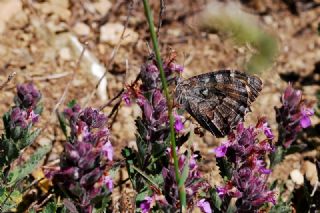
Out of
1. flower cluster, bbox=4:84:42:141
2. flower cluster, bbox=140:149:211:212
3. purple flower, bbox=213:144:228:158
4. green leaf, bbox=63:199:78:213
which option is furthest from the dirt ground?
green leaf, bbox=63:199:78:213

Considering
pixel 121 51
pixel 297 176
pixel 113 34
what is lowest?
pixel 297 176

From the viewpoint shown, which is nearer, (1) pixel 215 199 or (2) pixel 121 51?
(1) pixel 215 199

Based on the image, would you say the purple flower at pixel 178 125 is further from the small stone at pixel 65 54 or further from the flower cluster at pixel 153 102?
the small stone at pixel 65 54

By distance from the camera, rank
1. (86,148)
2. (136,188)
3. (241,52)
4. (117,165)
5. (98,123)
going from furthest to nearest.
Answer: (241,52), (136,188), (117,165), (98,123), (86,148)

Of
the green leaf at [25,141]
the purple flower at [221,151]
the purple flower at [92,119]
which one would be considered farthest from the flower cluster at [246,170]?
the green leaf at [25,141]

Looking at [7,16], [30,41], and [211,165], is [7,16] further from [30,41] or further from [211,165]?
[211,165]

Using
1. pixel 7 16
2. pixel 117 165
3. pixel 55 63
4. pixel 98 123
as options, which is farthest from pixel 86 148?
pixel 7 16

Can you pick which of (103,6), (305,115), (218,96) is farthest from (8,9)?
(305,115)

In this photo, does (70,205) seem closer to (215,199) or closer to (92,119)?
(92,119)
